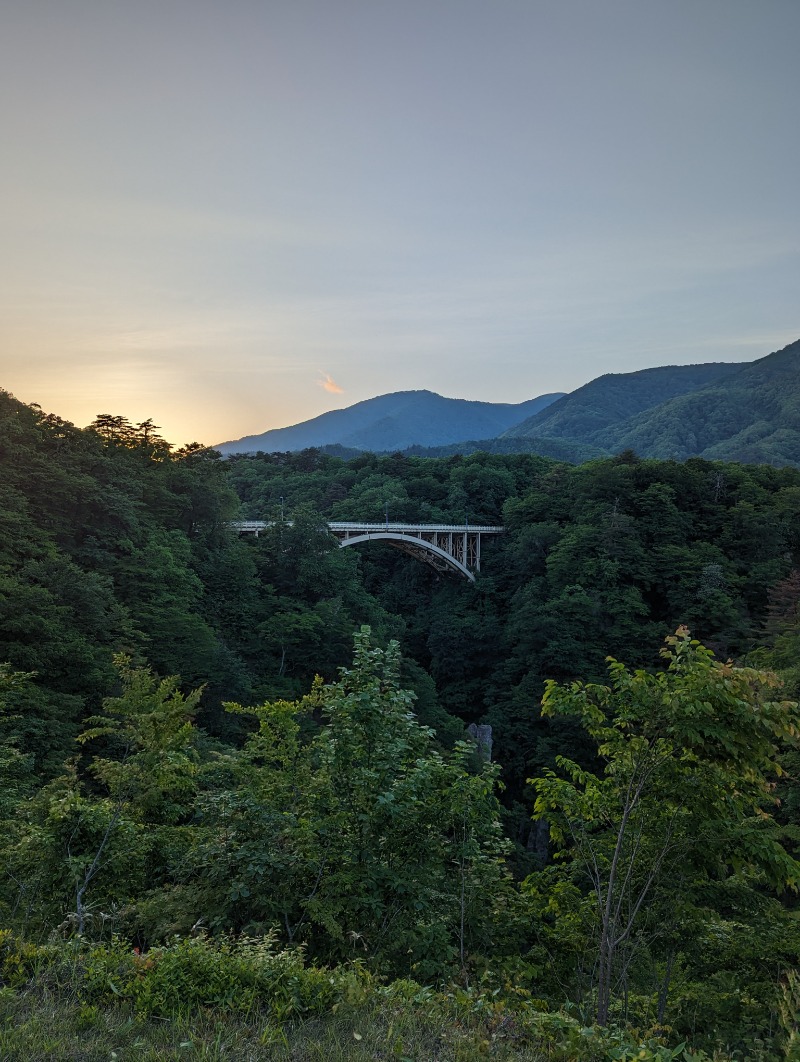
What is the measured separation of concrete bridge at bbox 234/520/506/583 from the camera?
3891 centimetres

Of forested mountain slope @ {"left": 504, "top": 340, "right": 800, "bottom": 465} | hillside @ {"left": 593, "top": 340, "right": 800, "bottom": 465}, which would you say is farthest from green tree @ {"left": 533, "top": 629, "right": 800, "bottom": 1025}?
hillside @ {"left": 593, "top": 340, "right": 800, "bottom": 465}

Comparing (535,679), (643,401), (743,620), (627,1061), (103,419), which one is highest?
(643,401)

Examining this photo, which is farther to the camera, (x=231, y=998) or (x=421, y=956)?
(x=421, y=956)

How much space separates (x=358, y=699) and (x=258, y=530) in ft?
90.7

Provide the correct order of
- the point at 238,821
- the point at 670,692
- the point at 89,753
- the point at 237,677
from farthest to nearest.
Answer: the point at 237,677
the point at 89,753
the point at 238,821
the point at 670,692

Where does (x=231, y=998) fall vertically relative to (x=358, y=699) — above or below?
below

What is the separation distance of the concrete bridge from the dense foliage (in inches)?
359

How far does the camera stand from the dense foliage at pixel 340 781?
199 inches

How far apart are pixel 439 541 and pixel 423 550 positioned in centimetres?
213

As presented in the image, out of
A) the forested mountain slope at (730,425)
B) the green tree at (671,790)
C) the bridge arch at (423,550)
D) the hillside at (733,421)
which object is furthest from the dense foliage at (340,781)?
the hillside at (733,421)

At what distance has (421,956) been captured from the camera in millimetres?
5168

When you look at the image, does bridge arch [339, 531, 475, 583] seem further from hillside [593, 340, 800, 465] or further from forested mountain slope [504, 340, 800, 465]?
hillside [593, 340, 800, 465]

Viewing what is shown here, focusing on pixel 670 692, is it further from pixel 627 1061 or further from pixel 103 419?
pixel 103 419

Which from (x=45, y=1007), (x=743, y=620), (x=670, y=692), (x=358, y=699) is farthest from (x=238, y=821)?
(x=743, y=620)
